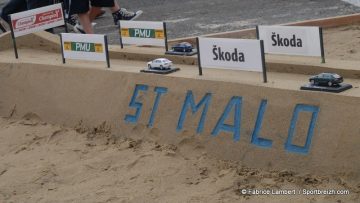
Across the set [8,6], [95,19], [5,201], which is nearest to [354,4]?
[95,19]

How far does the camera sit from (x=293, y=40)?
5.69 m

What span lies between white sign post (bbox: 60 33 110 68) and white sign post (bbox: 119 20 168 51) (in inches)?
19.1

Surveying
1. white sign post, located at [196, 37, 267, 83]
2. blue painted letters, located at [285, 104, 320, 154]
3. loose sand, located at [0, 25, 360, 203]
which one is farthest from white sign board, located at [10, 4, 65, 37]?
blue painted letters, located at [285, 104, 320, 154]

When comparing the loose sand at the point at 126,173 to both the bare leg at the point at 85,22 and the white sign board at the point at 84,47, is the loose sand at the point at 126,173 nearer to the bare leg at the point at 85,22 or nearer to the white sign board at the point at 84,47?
the white sign board at the point at 84,47

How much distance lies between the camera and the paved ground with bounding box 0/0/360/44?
31.6ft

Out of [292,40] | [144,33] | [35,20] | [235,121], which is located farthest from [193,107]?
[35,20]

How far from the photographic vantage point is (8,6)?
31.9 ft

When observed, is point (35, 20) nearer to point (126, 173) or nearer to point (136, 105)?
point (136, 105)

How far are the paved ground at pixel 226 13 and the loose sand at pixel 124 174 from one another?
329 centimetres

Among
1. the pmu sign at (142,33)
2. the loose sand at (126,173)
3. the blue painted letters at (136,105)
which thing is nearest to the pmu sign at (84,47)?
the loose sand at (126,173)

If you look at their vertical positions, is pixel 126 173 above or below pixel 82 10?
below

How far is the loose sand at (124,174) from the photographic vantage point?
15.7 ft

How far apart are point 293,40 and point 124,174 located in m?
1.70

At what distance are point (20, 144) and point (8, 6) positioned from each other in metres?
3.82
